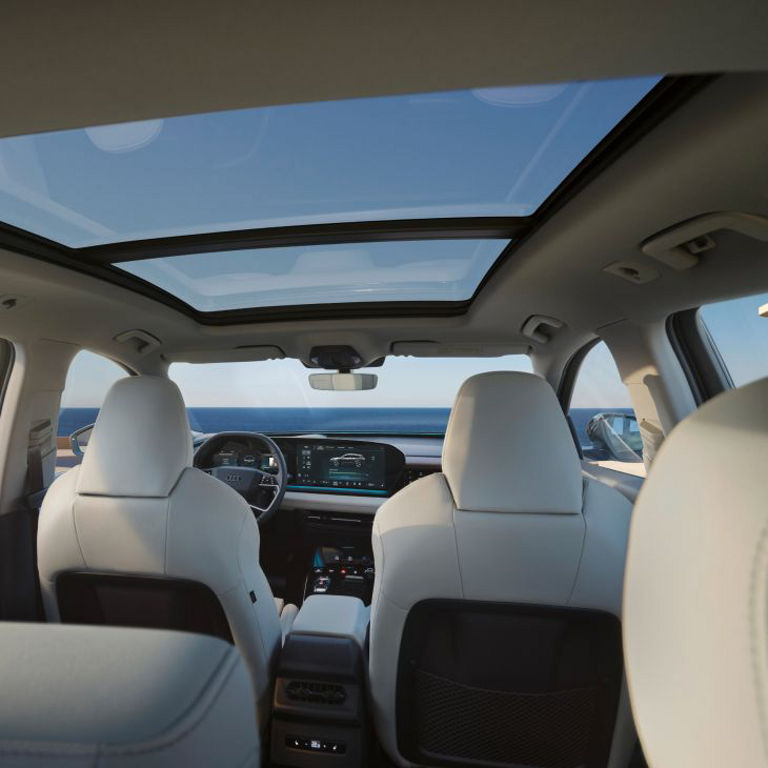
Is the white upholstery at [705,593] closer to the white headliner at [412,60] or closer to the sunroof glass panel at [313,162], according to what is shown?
the white headliner at [412,60]

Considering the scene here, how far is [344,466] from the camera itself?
12.2 ft

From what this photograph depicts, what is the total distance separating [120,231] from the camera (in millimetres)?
2066

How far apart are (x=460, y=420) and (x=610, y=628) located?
0.82 meters

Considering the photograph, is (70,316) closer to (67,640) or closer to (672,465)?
(67,640)

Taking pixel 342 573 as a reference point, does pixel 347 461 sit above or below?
above

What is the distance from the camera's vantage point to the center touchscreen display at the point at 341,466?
12.0 feet

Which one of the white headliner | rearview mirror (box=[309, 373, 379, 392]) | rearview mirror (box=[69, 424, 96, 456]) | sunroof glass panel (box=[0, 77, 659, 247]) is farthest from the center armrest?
rearview mirror (box=[69, 424, 96, 456])

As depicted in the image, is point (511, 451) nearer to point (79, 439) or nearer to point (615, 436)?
point (615, 436)

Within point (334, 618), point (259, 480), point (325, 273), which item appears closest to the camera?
point (334, 618)

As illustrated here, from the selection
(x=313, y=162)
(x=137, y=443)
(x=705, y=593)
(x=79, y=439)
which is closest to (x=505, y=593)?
(x=705, y=593)

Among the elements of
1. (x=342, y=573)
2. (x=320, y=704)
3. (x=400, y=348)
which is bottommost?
(x=320, y=704)

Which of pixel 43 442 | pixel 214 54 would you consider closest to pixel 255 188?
pixel 214 54

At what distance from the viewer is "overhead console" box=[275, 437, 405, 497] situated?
144 inches

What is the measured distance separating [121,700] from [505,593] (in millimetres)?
1319
